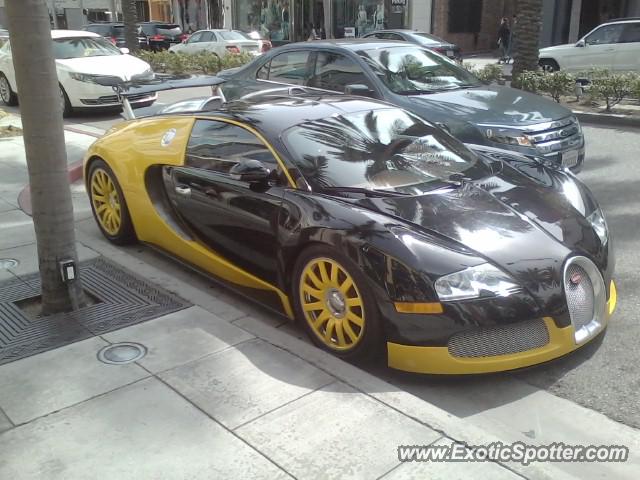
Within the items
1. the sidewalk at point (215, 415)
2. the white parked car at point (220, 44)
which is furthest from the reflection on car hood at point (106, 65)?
Answer: the sidewalk at point (215, 415)

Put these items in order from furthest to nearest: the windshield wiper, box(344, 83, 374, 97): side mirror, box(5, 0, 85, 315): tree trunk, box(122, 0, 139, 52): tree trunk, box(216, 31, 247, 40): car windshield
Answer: box(216, 31, 247, 40): car windshield → box(122, 0, 139, 52): tree trunk → box(344, 83, 374, 97): side mirror → the windshield wiper → box(5, 0, 85, 315): tree trunk

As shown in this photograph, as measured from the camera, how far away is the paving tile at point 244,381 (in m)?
3.02

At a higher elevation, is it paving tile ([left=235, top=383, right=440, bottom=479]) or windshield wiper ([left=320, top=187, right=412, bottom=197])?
windshield wiper ([left=320, top=187, right=412, bottom=197])

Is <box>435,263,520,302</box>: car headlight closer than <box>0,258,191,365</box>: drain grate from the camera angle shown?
Yes

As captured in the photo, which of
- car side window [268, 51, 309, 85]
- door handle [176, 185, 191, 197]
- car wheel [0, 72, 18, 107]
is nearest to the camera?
door handle [176, 185, 191, 197]

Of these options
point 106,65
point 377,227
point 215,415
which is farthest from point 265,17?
point 215,415

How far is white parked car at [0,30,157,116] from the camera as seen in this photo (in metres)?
12.1

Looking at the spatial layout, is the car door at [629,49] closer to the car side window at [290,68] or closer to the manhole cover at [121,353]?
the car side window at [290,68]

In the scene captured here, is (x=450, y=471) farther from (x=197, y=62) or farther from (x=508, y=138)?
(x=197, y=62)

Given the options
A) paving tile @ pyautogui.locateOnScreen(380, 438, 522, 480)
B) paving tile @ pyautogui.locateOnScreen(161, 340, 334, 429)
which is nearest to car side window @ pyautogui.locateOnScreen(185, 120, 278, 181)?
paving tile @ pyautogui.locateOnScreen(161, 340, 334, 429)

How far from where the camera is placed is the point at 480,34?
30516 millimetres

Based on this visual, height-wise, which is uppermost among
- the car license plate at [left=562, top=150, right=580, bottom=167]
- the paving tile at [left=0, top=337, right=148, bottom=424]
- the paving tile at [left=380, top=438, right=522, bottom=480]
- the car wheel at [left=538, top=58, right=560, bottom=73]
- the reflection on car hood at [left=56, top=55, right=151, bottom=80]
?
the reflection on car hood at [left=56, top=55, right=151, bottom=80]

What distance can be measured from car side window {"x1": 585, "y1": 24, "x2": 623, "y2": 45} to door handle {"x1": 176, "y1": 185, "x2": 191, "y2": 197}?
1369 centimetres

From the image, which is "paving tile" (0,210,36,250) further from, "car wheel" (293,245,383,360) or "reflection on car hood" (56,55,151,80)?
"reflection on car hood" (56,55,151,80)
